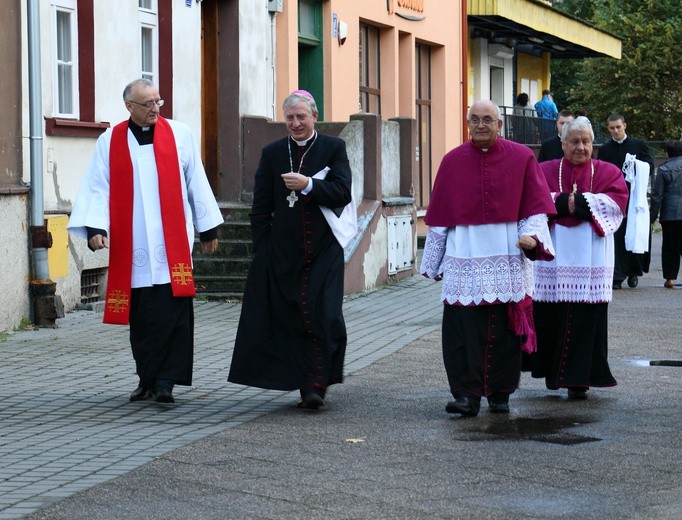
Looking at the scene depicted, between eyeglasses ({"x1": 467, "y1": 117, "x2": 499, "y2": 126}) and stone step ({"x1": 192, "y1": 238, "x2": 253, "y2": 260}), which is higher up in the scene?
eyeglasses ({"x1": 467, "y1": 117, "x2": 499, "y2": 126})

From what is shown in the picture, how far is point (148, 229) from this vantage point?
32.0ft

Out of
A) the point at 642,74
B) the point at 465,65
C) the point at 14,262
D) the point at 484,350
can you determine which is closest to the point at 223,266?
the point at 14,262

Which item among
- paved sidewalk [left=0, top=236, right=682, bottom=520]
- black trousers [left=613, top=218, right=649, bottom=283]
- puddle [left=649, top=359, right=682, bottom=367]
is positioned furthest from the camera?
black trousers [left=613, top=218, right=649, bottom=283]

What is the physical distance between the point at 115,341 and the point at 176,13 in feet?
20.6

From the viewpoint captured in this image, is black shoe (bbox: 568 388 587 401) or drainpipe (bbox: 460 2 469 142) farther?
drainpipe (bbox: 460 2 469 142)

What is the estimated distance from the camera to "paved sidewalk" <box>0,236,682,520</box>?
6.64 meters

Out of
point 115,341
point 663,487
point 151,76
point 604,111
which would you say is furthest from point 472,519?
point 604,111

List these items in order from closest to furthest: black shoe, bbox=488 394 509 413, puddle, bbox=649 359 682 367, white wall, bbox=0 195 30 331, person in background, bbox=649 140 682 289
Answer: black shoe, bbox=488 394 509 413, puddle, bbox=649 359 682 367, white wall, bbox=0 195 30 331, person in background, bbox=649 140 682 289

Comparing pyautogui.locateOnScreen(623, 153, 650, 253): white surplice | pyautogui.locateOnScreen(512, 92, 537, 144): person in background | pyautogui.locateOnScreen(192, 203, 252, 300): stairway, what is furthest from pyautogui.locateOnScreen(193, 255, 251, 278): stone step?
pyautogui.locateOnScreen(512, 92, 537, 144): person in background

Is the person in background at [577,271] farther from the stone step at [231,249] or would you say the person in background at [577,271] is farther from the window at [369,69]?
the window at [369,69]

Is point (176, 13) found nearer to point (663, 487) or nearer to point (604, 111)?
point (663, 487)

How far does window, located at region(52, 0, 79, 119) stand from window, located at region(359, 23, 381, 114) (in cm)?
1065

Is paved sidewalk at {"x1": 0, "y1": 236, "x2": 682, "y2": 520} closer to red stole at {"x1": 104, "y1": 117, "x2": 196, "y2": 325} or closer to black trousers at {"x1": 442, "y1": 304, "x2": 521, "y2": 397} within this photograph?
black trousers at {"x1": 442, "y1": 304, "x2": 521, "y2": 397}

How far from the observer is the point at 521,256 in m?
9.31
